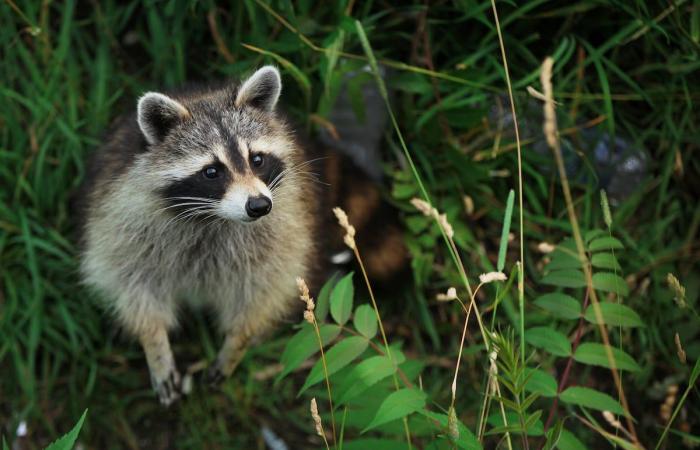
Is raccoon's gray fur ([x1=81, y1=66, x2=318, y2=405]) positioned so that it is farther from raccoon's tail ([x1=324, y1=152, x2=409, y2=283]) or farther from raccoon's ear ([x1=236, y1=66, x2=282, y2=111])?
raccoon's tail ([x1=324, y1=152, x2=409, y2=283])

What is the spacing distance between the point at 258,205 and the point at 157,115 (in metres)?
0.48

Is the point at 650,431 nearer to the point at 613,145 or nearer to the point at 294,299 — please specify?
the point at 613,145

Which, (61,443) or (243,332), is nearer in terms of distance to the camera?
(61,443)

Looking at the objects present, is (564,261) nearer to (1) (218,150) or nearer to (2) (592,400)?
(2) (592,400)

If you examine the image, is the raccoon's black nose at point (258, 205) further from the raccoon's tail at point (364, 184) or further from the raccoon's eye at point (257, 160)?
the raccoon's tail at point (364, 184)

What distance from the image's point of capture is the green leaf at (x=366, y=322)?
2.05m

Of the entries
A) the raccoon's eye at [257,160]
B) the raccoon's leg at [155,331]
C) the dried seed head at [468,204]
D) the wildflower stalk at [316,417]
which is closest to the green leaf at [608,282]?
the wildflower stalk at [316,417]

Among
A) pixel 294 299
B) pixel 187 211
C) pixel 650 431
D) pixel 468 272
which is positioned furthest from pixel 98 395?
pixel 650 431

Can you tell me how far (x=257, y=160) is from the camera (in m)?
2.49

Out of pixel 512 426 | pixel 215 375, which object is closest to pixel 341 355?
pixel 512 426

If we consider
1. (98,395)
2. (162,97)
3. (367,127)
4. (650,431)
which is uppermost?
(162,97)

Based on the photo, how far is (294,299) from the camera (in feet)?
10.2

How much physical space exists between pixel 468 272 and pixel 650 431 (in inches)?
40.8

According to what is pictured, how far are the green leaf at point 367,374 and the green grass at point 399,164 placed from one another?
4.53ft
